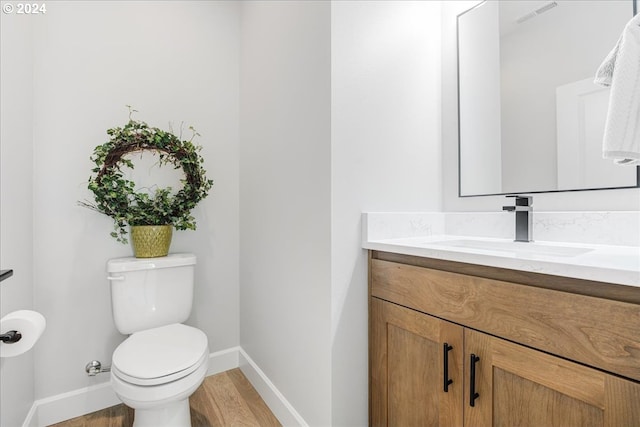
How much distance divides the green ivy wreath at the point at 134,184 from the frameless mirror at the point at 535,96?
57.0 inches

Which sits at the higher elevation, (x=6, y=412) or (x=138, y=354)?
(x=138, y=354)

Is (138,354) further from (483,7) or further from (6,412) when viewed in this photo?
(483,7)

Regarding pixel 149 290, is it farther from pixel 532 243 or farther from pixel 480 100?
pixel 480 100

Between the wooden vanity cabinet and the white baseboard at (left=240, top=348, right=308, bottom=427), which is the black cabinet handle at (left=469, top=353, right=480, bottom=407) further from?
the white baseboard at (left=240, top=348, right=308, bottom=427)

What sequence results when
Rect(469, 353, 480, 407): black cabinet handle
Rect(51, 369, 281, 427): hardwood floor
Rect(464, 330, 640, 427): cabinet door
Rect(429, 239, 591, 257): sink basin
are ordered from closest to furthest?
Rect(464, 330, 640, 427): cabinet door → Rect(469, 353, 480, 407): black cabinet handle → Rect(429, 239, 591, 257): sink basin → Rect(51, 369, 281, 427): hardwood floor

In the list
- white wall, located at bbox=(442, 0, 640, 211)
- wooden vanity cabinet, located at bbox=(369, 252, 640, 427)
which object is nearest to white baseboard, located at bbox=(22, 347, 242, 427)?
wooden vanity cabinet, located at bbox=(369, 252, 640, 427)

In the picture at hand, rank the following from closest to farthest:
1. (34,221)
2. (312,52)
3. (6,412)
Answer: (6,412)
(312,52)
(34,221)

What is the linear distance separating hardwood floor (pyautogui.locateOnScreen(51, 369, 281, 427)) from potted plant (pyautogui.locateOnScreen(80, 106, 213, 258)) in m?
0.83

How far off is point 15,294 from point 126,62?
1.28 m

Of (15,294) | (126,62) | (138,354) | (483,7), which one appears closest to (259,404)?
(138,354)

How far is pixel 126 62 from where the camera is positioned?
5.75 ft

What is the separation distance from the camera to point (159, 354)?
4.35ft

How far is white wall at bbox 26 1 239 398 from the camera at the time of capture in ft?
5.13

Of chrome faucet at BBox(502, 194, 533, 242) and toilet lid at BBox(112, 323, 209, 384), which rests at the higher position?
chrome faucet at BBox(502, 194, 533, 242)
